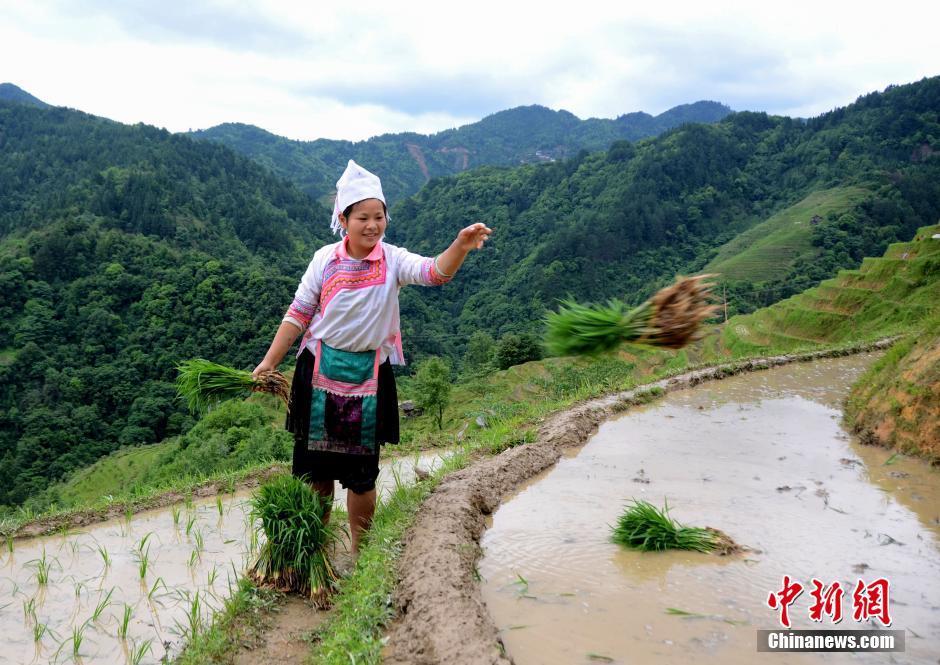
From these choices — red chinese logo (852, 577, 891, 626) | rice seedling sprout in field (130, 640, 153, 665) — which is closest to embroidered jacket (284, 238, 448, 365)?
rice seedling sprout in field (130, 640, 153, 665)

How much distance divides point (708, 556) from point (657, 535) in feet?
0.89

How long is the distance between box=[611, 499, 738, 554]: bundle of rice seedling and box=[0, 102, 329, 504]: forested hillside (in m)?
33.4

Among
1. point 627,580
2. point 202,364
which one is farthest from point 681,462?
point 202,364

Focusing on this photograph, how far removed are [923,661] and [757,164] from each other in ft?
355

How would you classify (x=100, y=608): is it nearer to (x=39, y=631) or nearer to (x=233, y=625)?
(x=39, y=631)

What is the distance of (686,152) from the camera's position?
95.7 meters

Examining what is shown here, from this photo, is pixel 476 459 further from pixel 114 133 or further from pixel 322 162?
pixel 322 162

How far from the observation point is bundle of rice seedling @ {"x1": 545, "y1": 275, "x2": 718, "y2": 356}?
12.3 ft

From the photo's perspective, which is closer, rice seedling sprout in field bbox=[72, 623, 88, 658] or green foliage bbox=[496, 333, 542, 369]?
rice seedling sprout in field bbox=[72, 623, 88, 658]

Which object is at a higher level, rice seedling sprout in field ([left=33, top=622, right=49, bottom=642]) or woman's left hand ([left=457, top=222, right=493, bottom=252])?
woman's left hand ([left=457, top=222, right=493, bottom=252])

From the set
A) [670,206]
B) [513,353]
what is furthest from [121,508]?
[670,206]

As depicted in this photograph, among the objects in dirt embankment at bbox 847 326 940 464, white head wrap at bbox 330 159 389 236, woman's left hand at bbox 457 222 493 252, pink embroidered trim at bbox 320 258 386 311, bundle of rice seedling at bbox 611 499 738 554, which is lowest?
bundle of rice seedling at bbox 611 499 738 554

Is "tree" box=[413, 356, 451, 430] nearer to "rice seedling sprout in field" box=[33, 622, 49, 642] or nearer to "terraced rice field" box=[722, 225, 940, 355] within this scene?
"terraced rice field" box=[722, 225, 940, 355]

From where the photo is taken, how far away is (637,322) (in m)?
3.92
